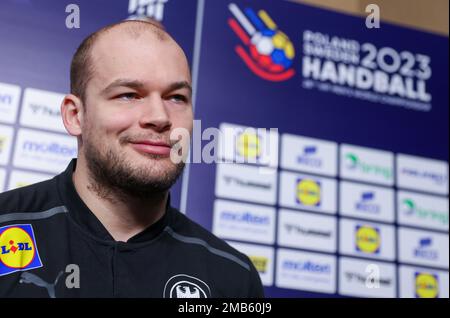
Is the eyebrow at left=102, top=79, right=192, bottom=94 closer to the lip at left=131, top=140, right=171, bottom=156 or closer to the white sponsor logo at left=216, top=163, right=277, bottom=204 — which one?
the lip at left=131, top=140, right=171, bottom=156

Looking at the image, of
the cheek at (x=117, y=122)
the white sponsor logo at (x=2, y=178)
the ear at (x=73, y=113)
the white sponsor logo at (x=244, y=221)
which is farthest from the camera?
the white sponsor logo at (x=244, y=221)

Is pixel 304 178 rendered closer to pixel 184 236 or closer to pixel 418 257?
pixel 418 257

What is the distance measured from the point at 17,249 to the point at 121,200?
21 cm

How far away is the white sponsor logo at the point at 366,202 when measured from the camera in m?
2.26

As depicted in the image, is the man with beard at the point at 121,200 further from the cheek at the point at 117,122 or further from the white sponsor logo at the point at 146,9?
the white sponsor logo at the point at 146,9

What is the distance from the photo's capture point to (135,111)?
3.71 ft

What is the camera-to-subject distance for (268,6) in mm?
2307

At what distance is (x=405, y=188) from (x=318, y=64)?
0.60 metres

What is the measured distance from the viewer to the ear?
4.02 ft

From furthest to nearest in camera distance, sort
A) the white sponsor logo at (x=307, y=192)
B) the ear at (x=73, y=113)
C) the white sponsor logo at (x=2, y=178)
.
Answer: the white sponsor logo at (x=307, y=192)
the white sponsor logo at (x=2, y=178)
the ear at (x=73, y=113)

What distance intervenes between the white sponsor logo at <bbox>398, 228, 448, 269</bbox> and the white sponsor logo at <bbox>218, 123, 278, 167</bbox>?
2.01ft

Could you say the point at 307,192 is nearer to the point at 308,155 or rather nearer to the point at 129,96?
the point at 308,155

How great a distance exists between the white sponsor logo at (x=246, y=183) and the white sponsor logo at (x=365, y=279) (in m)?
0.38

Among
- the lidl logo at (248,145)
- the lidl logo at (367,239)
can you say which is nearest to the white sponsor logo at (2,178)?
the lidl logo at (248,145)
